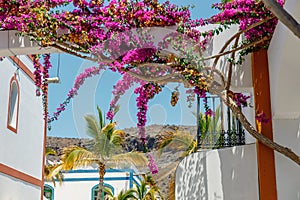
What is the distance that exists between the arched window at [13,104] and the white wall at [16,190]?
967 millimetres

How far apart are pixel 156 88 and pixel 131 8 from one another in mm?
937

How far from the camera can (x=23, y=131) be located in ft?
31.2

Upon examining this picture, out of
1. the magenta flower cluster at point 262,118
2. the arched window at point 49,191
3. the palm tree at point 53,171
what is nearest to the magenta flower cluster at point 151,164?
the magenta flower cluster at point 262,118

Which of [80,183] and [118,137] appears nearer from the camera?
[118,137]

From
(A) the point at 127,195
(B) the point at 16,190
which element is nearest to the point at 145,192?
(A) the point at 127,195

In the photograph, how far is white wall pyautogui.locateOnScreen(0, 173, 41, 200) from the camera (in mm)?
8152

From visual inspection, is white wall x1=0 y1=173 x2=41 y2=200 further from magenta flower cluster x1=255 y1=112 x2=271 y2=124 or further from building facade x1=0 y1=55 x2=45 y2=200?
magenta flower cluster x1=255 y1=112 x2=271 y2=124

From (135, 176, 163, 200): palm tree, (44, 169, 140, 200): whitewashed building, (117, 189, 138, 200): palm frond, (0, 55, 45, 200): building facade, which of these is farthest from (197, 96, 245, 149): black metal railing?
(44, 169, 140, 200): whitewashed building

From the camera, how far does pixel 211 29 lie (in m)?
4.98

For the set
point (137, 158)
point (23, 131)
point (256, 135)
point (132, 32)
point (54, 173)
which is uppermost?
point (132, 32)

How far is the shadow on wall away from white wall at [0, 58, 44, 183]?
372 centimetres

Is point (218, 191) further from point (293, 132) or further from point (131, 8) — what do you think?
point (131, 8)

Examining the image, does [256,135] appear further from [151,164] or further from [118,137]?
[118,137]

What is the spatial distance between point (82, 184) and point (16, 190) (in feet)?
27.1
